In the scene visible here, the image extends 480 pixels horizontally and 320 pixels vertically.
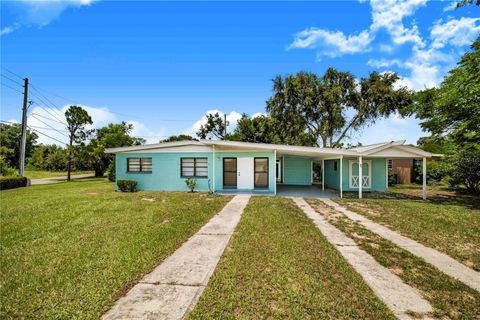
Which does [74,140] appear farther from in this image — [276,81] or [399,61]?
[399,61]

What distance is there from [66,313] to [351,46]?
65.2ft

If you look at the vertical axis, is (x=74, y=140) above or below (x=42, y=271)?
above

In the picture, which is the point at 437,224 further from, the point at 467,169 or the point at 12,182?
the point at 12,182

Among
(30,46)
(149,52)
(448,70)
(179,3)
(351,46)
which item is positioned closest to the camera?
(179,3)

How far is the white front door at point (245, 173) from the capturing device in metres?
13.5

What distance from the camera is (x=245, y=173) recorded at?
13523 millimetres

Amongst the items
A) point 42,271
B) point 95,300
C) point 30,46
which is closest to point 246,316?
point 95,300

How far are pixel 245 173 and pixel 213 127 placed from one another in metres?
24.1

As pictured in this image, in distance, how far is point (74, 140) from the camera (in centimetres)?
2458

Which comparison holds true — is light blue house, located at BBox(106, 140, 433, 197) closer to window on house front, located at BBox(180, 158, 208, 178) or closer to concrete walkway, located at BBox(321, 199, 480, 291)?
window on house front, located at BBox(180, 158, 208, 178)

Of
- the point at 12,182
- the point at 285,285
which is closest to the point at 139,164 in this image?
the point at 12,182

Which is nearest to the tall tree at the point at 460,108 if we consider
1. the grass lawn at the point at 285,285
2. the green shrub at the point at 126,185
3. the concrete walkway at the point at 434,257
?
the concrete walkway at the point at 434,257

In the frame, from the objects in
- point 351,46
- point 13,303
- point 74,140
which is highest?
point 351,46

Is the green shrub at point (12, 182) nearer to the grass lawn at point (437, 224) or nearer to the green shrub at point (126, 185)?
the green shrub at point (126, 185)
